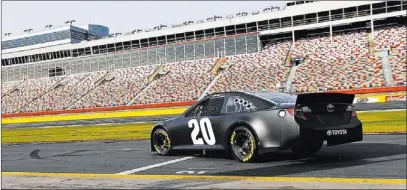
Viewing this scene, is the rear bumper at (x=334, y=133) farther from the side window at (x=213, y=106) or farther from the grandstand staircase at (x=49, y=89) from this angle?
the grandstand staircase at (x=49, y=89)

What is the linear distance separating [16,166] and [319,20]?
44.0m

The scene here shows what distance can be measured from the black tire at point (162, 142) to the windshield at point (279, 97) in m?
2.22

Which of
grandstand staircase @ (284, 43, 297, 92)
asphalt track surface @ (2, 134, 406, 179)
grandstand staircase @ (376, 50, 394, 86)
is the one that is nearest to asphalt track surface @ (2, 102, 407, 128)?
grandstand staircase @ (376, 50, 394, 86)

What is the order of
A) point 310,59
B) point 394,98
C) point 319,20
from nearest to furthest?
point 394,98
point 310,59
point 319,20

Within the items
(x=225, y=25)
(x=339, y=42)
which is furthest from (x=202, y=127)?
(x=225, y=25)

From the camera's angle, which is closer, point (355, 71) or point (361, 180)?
point (361, 180)

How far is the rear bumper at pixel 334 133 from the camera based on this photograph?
6.52 meters

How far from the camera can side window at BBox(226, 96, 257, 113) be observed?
7305 millimetres

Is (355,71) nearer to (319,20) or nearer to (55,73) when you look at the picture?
(319,20)

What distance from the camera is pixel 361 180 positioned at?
5.07 m

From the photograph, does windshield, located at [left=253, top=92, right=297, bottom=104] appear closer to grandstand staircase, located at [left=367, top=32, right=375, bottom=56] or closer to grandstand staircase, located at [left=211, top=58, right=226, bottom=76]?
grandstand staircase, located at [left=367, top=32, right=375, bottom=56]

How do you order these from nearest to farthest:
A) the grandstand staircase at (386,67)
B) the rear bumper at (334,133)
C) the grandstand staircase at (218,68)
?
the rear bumper at (334,133)
the grandstand staircase at (386,67)
the grandstand staircase at (218,68)

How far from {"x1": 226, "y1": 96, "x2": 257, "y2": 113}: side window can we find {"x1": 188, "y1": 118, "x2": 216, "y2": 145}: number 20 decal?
474 mm

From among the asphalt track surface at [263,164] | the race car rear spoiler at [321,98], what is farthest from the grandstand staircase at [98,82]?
the race car rear spoiler at [321,98]
